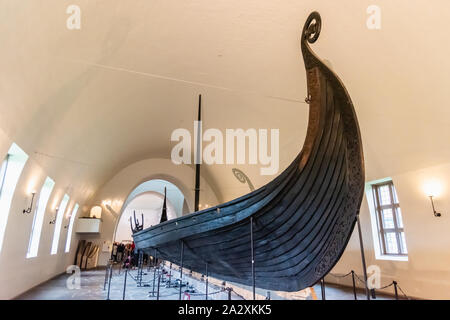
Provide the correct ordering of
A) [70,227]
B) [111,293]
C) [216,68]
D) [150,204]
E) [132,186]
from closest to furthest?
[111,293]
[216,68]
[70,227]
[132,186]
[150,204]

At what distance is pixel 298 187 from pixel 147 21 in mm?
3563

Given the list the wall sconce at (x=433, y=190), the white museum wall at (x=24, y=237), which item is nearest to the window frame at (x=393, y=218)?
the wall sconce at (x=433, y=190)

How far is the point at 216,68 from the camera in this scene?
524 cm

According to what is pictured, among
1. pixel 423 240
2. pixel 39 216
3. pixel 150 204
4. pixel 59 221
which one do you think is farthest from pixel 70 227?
pixel 150 204

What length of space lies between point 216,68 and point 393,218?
4.91m

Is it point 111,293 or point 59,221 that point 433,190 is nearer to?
point 111,293

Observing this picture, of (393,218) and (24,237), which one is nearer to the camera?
(24,237)

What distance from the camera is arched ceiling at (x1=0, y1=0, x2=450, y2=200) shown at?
9.22 feet

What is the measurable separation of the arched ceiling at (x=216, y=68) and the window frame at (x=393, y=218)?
0.67 meters

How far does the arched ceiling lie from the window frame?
668 millimetres

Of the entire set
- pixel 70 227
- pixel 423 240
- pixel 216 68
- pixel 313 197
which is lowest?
pixel 423 240

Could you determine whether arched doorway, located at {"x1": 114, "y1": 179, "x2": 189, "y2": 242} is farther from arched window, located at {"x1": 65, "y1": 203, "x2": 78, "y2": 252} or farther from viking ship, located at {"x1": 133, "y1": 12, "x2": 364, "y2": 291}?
viking ship, located at {"x1": 133, "y1": 12, "x2": 364, "y2": 291}
